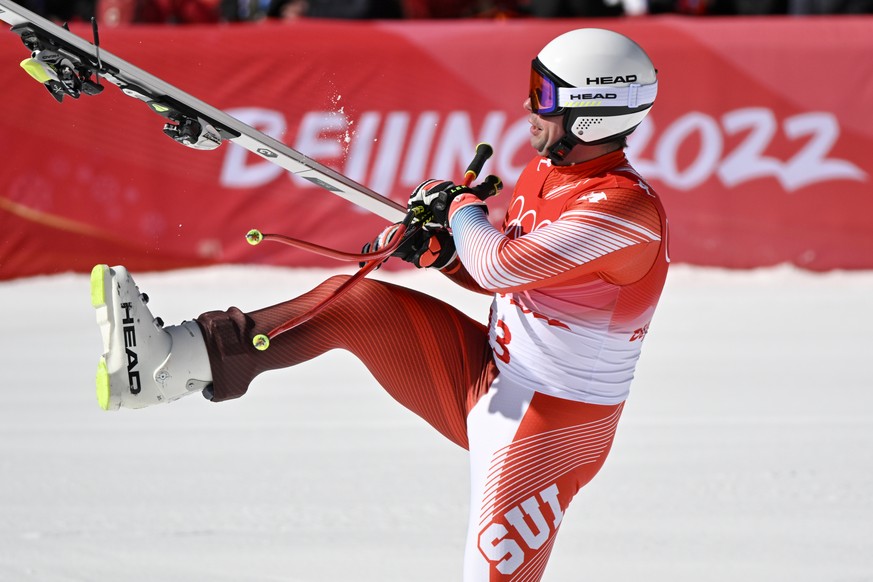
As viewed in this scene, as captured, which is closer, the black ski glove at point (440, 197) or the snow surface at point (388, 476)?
the black ski glove at point (440, 197)

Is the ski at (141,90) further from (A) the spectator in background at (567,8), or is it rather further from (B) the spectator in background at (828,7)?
(B) the spectator in background at (828,7)

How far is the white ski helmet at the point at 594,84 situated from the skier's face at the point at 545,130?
0.7 inches

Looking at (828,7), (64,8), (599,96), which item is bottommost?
(828,7)

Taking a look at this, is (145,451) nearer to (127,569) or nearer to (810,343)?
(127,569)

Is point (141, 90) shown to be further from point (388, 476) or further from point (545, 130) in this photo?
point (388, 476)

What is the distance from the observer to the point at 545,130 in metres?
3.20

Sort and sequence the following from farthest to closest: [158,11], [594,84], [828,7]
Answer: [158,11] → [828,7] → [594,84]

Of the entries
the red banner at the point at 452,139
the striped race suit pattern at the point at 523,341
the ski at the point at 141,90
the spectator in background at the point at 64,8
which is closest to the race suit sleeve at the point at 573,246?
the striped race suit pattern at the point at 523,341

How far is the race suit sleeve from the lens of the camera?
9.61ft

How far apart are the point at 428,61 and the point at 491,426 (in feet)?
19.4

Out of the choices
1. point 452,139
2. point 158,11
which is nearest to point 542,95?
point 452,139

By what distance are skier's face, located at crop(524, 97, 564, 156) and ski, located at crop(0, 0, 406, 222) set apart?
1.59ft

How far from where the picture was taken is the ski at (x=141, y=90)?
3.13 metres

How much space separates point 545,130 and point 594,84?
194 millimetres
